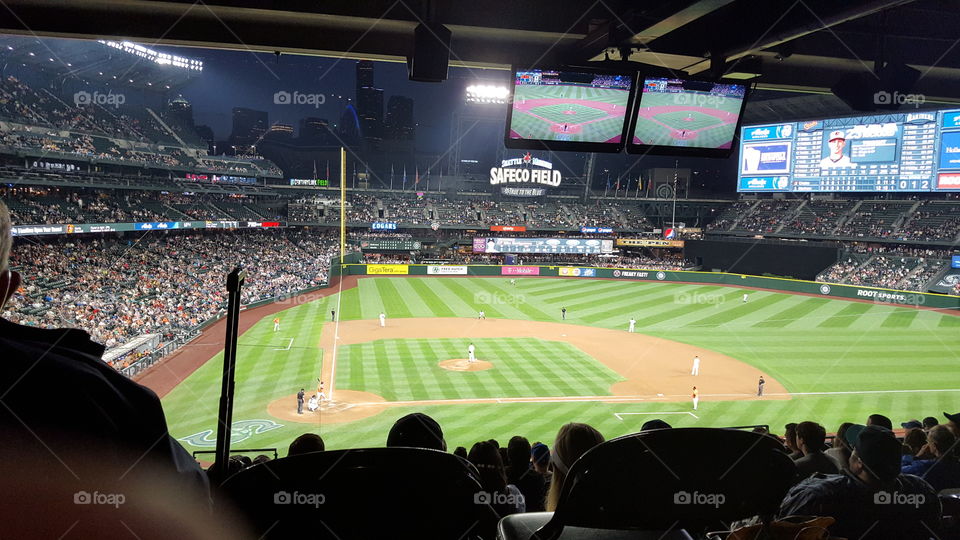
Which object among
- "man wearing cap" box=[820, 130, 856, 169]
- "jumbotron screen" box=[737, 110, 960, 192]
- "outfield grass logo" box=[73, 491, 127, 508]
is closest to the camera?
"outfield grass logo" box=[73, 491, 127, 508]

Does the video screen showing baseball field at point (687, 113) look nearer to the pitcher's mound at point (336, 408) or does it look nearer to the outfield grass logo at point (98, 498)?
the outfield grass logo at point (98, 498)

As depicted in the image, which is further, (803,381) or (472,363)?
(472,363)

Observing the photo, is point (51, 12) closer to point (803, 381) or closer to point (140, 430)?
point (140, 430)

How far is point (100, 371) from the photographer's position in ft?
3.62

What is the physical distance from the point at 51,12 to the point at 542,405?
18009 mm

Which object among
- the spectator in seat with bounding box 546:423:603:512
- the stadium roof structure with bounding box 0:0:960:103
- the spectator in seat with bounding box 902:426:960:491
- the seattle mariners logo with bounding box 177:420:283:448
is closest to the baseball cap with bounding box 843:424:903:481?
the spectator in seat with bounding box 546:423:603:512

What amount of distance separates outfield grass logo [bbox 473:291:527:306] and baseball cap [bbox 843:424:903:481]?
123 feet

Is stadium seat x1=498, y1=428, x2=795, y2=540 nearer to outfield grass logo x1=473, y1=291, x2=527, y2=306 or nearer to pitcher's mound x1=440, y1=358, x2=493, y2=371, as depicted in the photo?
pitcher's mound x1=440, y1=358, x2=493, y2=371

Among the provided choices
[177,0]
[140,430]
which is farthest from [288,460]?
[177,0]

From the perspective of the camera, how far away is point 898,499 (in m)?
2.95

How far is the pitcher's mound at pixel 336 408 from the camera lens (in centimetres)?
1850

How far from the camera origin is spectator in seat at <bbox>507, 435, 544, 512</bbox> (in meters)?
4.74

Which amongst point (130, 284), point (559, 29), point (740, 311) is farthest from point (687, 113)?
point (740, 311)

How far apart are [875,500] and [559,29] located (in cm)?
456
